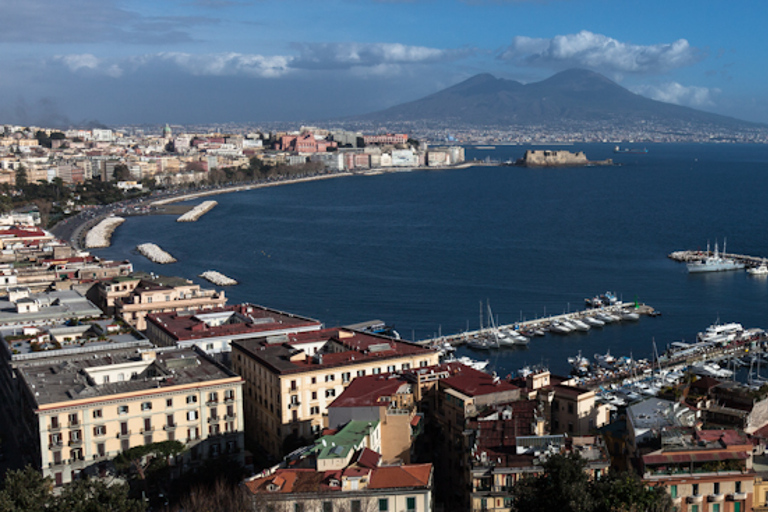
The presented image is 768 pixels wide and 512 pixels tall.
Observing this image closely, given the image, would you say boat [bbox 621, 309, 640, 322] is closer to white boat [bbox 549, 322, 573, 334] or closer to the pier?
white boat [bbox 549, 322, 573, 334]

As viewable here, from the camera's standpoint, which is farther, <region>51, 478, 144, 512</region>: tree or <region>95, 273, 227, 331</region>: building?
<region>95, 273, 227, 331</region>: building

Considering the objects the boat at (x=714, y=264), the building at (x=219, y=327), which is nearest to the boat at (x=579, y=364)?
the building at (x=219, y=327)

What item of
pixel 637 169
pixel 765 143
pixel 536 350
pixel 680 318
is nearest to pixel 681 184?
pixel 637 169

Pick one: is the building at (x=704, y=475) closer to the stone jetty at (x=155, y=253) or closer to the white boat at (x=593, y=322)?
the white boat at (x=593, y=322)

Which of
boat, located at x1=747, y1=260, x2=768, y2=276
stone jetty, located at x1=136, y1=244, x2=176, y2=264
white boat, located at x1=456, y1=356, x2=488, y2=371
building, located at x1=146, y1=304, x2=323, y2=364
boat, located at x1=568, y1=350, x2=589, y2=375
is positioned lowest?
boat, located at x1=568, y1=350, x2=589, y2=375

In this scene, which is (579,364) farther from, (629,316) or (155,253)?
(155,253)

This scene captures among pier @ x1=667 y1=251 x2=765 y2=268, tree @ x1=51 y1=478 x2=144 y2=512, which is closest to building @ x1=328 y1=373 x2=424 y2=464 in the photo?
tree @ x1=51 y1=478 x2=144 y2=512

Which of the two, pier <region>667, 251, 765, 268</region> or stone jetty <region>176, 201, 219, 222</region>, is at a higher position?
stone jetty <region>176, 201, 219, 222</region>
